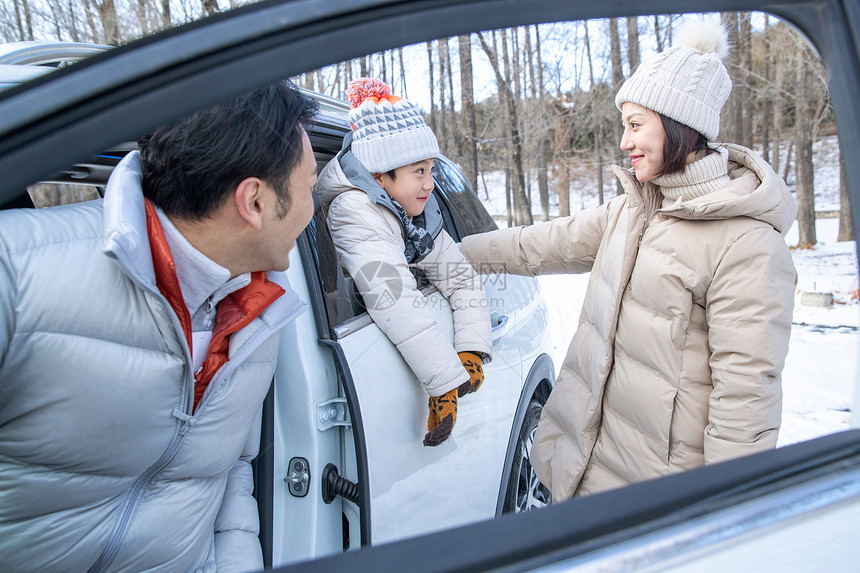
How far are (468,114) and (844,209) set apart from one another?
1186mm

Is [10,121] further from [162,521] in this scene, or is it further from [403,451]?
[403,451]

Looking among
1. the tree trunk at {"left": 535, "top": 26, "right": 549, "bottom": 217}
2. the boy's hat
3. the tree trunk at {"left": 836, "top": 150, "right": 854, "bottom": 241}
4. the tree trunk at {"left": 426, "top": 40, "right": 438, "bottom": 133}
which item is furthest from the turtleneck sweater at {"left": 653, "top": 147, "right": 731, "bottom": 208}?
the boy's hat

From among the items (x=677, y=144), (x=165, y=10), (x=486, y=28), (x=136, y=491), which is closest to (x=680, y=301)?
(x=677, y=144)

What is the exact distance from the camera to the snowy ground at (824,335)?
963 millimetres

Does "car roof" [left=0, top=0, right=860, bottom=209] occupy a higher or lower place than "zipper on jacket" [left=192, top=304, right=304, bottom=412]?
higher

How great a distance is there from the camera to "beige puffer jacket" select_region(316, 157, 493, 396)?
1670 mm

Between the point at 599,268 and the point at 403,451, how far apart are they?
90 cm

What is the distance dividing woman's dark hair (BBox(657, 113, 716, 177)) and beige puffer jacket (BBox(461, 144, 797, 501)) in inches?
4.5

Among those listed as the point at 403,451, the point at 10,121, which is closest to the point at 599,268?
the point at 403,451

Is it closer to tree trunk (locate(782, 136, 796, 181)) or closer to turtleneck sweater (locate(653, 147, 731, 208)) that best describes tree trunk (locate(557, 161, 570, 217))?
turtleneck sweater (locate(653, 147, 731, 208))

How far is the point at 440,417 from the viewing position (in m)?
1.71

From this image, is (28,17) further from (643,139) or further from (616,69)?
(643,139)

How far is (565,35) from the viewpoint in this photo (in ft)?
3.26

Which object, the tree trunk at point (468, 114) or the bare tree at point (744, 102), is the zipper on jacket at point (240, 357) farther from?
the bare tree at point (744, 102)
